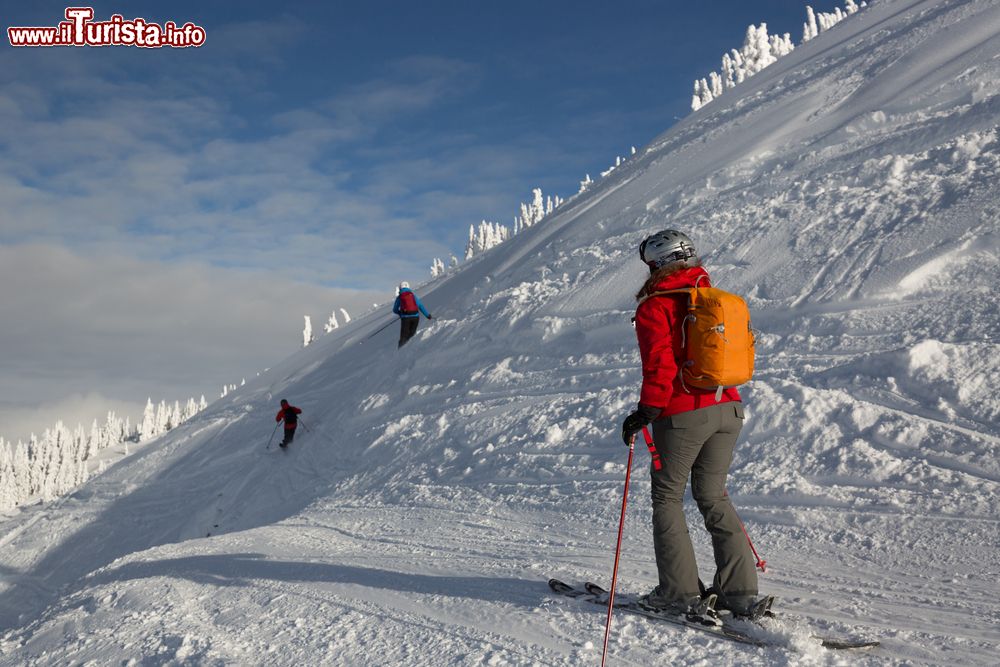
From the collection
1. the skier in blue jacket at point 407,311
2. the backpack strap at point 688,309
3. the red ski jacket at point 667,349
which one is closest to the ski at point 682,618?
the red ski jacket at point 667,349

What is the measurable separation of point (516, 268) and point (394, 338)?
4.43 metres

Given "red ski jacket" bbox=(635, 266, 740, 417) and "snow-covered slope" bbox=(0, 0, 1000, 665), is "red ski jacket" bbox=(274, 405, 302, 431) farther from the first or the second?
"red ski jacket" bbox=(635, 266, 740, 417)

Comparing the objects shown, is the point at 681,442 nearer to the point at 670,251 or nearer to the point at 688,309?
the point at 688,309

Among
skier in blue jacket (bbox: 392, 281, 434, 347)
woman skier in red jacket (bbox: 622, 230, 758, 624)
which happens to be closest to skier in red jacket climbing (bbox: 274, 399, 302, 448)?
skier in blue jacket (bbox: 392, 281, 434, 347)

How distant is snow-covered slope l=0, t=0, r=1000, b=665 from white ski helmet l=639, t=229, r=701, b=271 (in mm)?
2284

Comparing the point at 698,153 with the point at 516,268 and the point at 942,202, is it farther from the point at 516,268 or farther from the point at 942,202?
the point at 942,202

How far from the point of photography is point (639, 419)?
399cm

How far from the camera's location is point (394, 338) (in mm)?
19906

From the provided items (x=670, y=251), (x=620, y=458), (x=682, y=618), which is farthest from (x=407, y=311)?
(x=682, y=618)

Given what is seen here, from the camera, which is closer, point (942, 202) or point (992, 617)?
point (992, 617)

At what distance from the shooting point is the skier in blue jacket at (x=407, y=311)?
58.0 feet

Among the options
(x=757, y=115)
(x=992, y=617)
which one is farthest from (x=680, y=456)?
(x=757, y=115)

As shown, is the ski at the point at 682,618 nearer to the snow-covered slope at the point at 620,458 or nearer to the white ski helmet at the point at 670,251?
the snow-covered slope at the point at 620,458

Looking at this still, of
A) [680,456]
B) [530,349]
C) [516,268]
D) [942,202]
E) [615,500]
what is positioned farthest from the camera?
[516,268]
